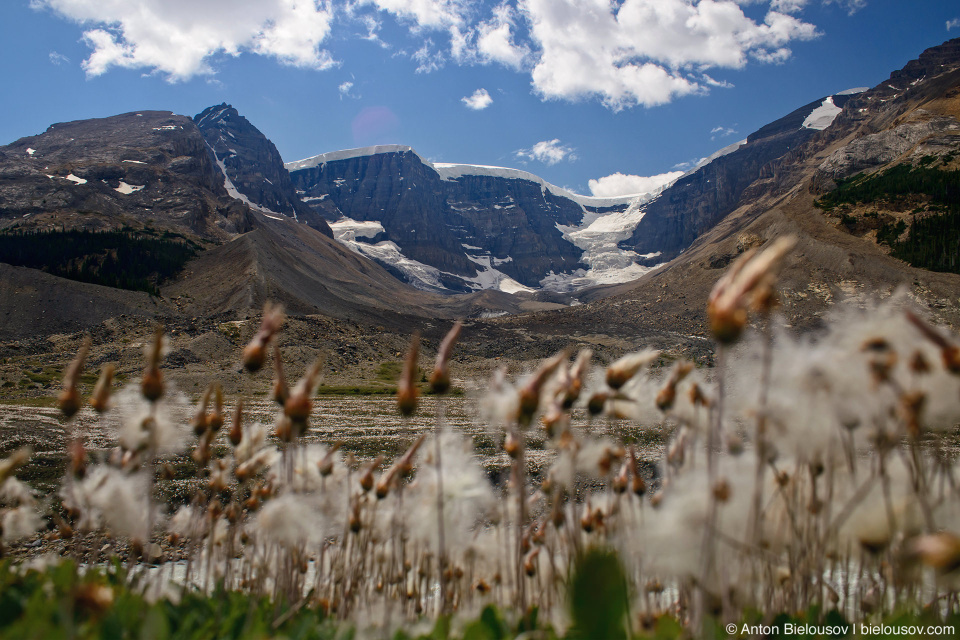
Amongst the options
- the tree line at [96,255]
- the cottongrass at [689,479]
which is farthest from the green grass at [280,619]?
the tree line at [96,255]

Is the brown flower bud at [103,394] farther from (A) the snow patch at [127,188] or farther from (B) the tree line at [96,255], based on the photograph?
(A) the snow patch at [127,188]

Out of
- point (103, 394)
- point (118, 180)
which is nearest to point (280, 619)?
point (103, 394)

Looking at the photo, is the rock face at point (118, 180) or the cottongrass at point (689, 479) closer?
the cottongrass at point (689, 479)

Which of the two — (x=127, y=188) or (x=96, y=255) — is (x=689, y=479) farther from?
(x=127, y=188)

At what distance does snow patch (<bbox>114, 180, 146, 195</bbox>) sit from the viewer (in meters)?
122

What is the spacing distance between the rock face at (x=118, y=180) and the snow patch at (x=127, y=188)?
0.21 metres

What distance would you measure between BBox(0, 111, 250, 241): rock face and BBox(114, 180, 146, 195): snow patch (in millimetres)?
214

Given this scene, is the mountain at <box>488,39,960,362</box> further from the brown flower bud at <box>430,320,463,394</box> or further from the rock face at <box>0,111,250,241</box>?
the rock face at <box>0,111,250,241</box>

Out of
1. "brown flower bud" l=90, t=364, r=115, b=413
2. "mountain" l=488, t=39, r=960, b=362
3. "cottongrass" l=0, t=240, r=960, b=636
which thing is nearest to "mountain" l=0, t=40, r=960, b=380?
"mountain" l=488, t=39, r=960, b=362

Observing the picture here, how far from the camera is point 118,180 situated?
125 metres

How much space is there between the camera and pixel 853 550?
2.56 m

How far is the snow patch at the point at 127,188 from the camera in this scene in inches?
4798

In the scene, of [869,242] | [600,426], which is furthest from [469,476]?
[869,242]

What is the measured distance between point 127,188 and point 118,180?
159 inches
